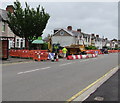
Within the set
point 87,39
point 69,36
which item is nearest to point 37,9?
point 69,36

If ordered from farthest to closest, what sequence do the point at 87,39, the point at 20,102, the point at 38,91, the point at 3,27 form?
the point at 87,39
the point at 3,27
the point at 38,91
the point at 20,102

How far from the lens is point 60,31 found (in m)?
76.8

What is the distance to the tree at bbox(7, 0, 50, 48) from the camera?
28375 mm

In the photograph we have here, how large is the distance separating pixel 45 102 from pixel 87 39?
88365 millimetres

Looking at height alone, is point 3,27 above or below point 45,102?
above

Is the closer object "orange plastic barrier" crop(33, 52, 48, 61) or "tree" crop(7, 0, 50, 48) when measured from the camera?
"orange plastic barrier" crop(33, 52, 48, 61)

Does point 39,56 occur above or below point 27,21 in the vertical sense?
below

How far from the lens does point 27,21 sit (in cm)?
2838

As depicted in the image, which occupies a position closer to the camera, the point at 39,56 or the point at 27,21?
the point at 39,56

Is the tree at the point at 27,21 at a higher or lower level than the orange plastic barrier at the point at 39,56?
higher

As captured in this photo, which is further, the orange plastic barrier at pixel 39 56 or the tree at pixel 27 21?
the tree at pixel 27 21

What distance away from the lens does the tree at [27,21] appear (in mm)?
28375

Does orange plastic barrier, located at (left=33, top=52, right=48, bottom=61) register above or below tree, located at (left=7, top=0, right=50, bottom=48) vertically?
below

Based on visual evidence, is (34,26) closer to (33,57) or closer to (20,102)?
(33,57)
